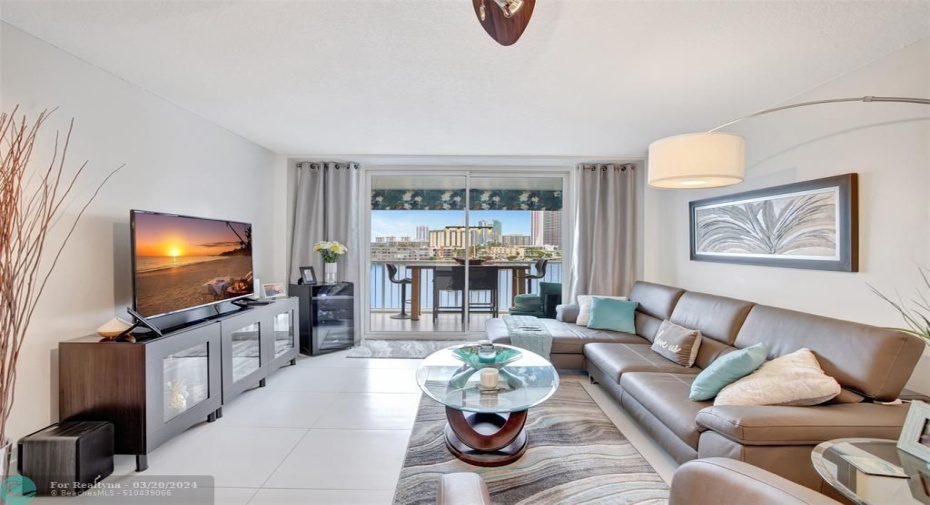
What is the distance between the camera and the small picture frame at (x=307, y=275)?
14.0 feet

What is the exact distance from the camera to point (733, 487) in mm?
1021

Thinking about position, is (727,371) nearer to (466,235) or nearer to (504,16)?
(504,16)

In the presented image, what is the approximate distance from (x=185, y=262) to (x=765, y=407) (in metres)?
3.72

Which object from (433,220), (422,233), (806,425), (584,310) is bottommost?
(806,425)

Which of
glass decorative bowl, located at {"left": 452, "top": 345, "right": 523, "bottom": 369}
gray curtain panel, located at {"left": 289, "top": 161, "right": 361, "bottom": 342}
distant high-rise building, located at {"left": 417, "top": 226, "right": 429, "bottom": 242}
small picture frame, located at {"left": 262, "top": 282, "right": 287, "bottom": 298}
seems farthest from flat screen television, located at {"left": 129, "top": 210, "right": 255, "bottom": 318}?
distant high-rise building, located at {"left": 417, "top": 226, "right": 429, "bottom": 242}

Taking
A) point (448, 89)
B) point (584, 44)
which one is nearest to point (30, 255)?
point (448, 89)

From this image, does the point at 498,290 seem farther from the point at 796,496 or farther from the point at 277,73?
the point at 796,496

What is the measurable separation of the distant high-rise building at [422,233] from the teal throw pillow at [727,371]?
3.79 metres

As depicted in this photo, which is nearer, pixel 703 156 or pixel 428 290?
pixel 703 156

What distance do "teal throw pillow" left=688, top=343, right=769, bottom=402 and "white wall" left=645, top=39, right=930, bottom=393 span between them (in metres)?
0.79

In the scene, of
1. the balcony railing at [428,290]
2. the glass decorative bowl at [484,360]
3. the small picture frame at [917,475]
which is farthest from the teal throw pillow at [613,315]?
the small picture frame at [917,475]

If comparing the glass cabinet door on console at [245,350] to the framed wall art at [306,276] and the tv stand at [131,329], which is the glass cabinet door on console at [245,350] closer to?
the tv stand at [131,329]

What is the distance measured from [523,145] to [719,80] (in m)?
1.88

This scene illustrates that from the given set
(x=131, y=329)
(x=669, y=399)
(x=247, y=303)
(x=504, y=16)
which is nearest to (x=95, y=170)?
(x=131, y=329)
